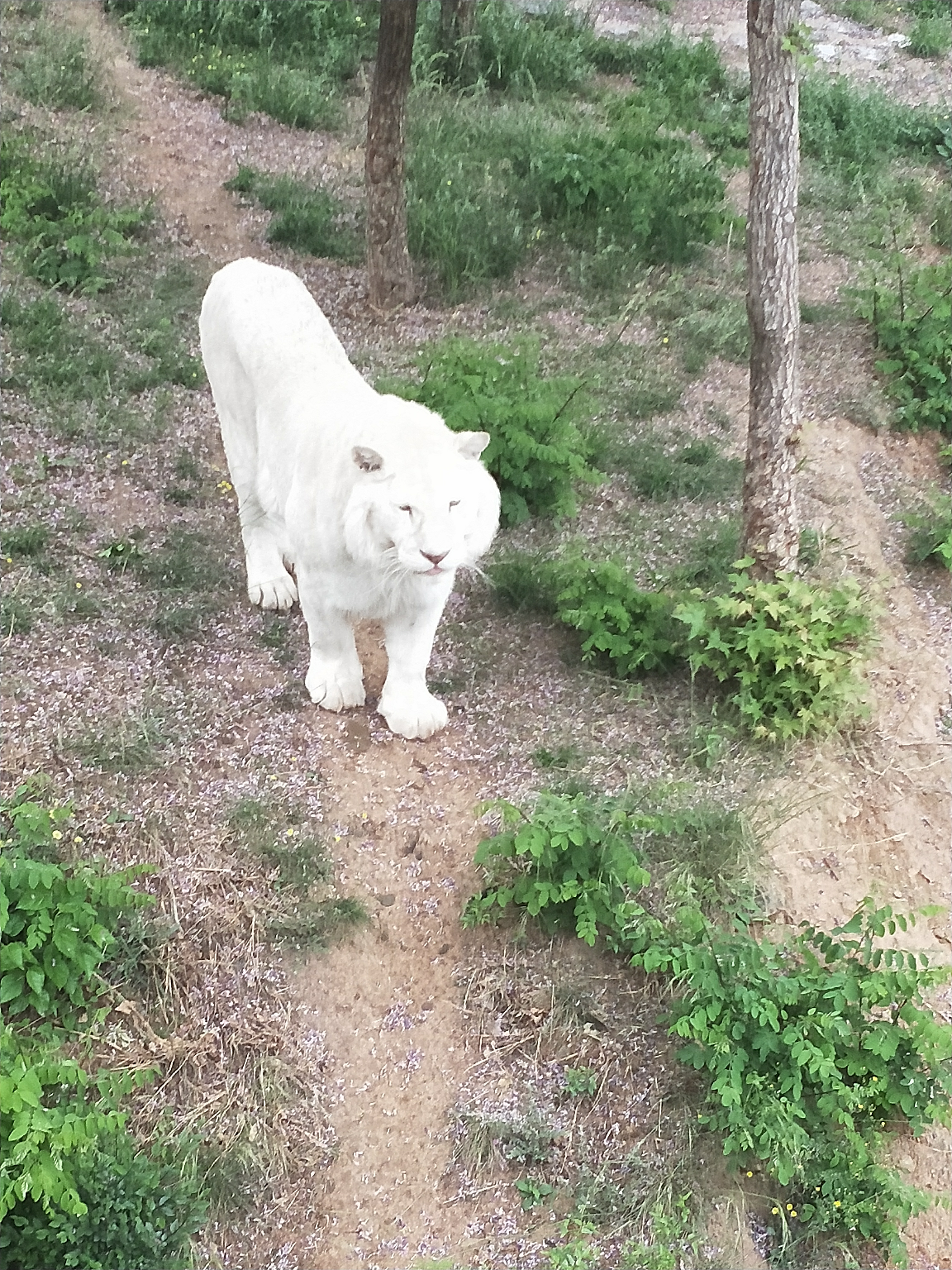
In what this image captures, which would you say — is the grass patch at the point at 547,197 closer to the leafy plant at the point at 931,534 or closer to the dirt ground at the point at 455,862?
the dirt ground at the point at 455,862

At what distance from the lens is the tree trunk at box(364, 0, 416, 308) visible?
249 inches

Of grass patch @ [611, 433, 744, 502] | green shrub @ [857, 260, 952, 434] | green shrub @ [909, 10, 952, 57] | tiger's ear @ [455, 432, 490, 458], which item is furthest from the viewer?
green shrub @ [909, 10, 952, 57]

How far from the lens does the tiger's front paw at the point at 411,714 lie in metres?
4.24

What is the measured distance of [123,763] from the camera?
3.89 meters

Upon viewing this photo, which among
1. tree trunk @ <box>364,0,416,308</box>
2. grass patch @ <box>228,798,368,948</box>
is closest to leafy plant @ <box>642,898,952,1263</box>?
grass patch @ <box>228,798,368,948</box>

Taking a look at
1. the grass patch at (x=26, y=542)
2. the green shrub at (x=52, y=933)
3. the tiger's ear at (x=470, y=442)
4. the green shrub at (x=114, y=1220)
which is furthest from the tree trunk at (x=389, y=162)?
the green shrub at (x=114, y=1220)

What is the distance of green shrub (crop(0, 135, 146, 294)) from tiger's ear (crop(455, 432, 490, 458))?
4231mm

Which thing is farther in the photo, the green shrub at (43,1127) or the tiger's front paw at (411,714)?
the tiger's front paw at (411,714)

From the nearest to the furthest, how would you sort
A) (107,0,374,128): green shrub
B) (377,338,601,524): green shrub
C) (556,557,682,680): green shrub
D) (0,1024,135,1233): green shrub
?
(0,1024,135,1233): green shrub → (556,557,682,680): green shrub → (377,338,601,524): green shrub → (107,0,374,128): green shrub

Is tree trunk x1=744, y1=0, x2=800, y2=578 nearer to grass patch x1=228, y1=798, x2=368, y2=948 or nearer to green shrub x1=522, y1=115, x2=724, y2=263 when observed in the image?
grass patch x1=228, y1=798, x2=368, y2=948

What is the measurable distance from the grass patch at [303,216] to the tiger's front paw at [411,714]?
4455 mm

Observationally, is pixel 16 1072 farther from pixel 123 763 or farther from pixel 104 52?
pixel 104 52

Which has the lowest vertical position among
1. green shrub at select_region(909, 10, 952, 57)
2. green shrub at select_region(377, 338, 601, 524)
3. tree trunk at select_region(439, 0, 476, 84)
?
green shrub at select_region(377, 338, 601, 524)

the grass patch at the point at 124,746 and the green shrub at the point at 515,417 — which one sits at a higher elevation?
the green shrub at the point at 515,417
